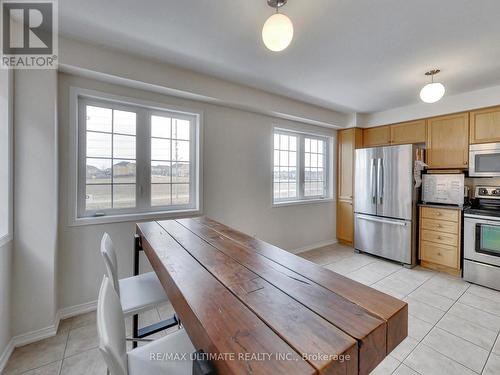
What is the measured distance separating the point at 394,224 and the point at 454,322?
1556 millimetres

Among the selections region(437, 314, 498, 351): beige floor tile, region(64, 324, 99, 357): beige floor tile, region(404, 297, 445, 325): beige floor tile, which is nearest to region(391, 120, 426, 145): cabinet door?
region(404, 297, 445, 325): beige floor tile

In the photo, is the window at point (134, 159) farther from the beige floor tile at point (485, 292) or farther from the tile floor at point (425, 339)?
the beige floor tile at point (485, 292)

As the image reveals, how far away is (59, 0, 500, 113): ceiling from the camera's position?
1.59 m

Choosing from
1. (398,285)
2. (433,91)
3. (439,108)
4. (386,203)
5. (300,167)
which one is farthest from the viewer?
(300,167)

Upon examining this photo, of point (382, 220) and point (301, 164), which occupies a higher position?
point (301, 164)

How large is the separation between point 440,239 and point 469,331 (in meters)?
1.51

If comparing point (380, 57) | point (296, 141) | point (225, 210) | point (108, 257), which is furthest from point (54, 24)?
point (296, 141)

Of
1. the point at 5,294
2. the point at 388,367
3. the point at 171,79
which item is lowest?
the point at 388,367

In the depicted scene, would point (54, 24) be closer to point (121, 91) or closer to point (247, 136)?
point (121, 91)

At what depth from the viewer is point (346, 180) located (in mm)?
4277

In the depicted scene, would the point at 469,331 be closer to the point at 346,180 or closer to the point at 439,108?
the point at 346,180

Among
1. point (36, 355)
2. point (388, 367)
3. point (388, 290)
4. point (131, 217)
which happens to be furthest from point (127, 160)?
point (388, 290)

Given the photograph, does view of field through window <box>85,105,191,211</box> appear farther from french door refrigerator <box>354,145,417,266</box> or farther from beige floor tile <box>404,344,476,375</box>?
french door refrigerator <box>354,145,417,266</box>

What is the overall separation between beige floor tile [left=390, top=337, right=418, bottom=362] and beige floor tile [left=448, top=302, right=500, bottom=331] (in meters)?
0.74
